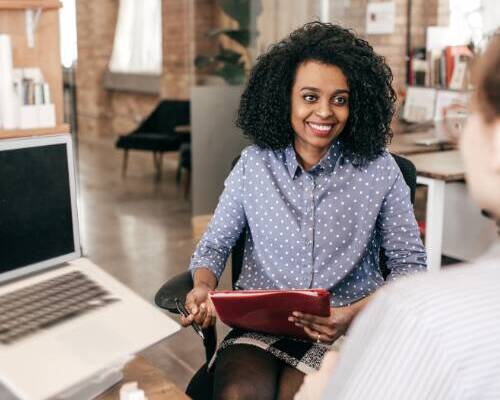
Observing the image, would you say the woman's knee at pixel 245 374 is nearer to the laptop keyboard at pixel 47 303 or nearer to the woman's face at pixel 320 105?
the laptop keyboard at pixel 47 303

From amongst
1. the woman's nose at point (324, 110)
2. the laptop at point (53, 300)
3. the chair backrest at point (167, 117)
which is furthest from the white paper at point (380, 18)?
the laptop at point (53, 300)

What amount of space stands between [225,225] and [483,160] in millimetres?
1307

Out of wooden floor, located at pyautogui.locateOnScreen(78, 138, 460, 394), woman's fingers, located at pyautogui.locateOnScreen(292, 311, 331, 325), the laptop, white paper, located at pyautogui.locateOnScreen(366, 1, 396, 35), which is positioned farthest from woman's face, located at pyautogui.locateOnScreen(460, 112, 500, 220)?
white paper, located at pyautogui.locateOnScreen(366, 1, 396, 35)

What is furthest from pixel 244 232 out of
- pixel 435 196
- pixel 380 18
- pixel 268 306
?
pixel 380 18

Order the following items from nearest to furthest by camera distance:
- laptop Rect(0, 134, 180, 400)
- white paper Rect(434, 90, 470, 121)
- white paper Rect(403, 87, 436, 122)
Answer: laptop Rect(0, 134, 180, 400) < white paper Rect(434, 90, 470, 121) < white paper Rect(403, 87, 436, 122)

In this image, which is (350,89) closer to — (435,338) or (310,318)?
(310,318)

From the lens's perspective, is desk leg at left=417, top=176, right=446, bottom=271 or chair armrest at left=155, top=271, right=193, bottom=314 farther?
desk leg at left=417, top=176, right=446, bottom=271

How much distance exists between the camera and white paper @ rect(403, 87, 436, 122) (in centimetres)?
527

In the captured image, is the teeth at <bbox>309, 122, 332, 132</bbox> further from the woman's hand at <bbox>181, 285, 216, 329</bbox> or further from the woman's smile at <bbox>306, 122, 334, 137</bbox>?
the woman's hand at <bbox>181, 285, 216, 329</bbox>

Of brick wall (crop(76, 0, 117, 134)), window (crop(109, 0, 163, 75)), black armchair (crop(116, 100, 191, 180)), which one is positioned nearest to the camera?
→ black armchair (crop(116, 100, 191, 180))

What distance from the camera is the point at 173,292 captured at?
1723 millimetres

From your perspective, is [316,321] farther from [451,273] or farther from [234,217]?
[451,273]

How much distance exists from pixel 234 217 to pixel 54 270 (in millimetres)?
579

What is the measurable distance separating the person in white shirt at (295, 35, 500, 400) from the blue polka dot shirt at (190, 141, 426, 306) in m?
1.16
